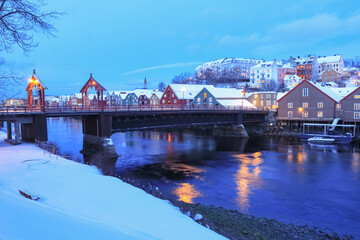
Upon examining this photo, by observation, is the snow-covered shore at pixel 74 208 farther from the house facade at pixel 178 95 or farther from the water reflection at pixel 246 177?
the house facade at pixel 178 95

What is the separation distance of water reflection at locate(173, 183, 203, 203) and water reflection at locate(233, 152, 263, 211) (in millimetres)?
3507

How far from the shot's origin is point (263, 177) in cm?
2728

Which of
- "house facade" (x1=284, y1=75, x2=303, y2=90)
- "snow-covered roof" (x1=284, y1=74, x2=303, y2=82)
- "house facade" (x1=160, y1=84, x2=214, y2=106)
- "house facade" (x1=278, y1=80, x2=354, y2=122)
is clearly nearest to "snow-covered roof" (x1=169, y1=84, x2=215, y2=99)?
"house facade" (x1=160, y1=84, x2=214, y2=106)

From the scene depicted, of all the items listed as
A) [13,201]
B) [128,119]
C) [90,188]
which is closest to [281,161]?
[128,119]

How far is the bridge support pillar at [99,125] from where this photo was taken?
37.2 meters

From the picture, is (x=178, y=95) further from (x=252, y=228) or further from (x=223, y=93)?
(x=252, y=228)

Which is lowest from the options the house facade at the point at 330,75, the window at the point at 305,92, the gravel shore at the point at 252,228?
the gravel shore at the point at 252,228

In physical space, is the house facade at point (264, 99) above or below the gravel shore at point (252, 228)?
above

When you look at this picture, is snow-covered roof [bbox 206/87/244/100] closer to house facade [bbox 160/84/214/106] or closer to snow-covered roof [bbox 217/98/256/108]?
snow-covered roof [bbox 217/98/256/108]

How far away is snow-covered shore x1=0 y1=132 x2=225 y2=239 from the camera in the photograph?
7461 millimetres

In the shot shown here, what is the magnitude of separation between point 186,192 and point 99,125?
64.7ft

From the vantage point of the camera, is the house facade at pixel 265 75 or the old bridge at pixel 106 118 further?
the house facade at pixel 265 75

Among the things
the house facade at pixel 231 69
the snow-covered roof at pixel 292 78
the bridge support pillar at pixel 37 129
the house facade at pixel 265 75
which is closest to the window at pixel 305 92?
the snow-covered roof at pixel 292 78

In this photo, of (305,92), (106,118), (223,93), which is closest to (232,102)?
(223,93)
